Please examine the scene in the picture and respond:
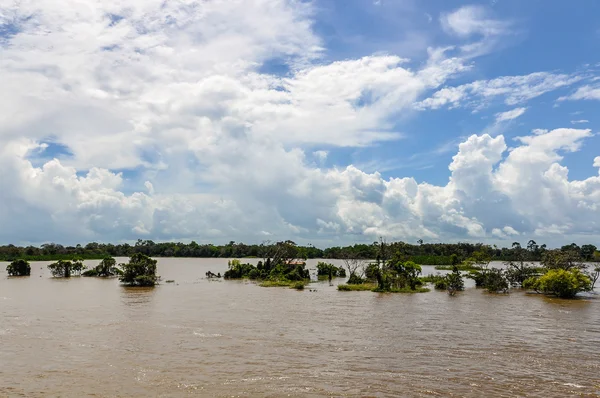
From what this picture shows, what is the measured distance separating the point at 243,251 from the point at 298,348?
15270 centimetres

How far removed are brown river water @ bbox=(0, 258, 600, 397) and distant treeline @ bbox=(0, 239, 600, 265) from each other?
2744 inches

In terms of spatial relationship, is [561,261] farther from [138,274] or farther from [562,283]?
[138,274]

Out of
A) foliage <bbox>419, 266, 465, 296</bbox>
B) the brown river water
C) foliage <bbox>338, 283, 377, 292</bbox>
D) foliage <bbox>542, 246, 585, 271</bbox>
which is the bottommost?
the brown river water

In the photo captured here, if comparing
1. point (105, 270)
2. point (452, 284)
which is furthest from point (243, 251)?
point (452, 284)

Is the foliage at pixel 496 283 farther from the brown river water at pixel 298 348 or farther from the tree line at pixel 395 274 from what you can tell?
the brown river water at pixel 298 348

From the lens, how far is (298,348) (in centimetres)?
2417

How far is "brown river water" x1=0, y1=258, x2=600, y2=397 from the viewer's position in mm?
18156

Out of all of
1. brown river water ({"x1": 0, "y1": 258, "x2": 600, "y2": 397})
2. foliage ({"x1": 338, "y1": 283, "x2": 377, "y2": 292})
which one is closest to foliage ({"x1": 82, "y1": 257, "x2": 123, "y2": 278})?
brown river water ({"x1": 0, "y1": 258, "x2": 600, "y2": 397})

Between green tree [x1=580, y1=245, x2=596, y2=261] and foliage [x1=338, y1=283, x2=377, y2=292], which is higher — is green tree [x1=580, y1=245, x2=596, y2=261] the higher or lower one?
the higher one

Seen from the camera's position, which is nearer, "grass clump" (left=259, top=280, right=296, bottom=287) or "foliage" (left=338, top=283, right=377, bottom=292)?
"foliage" (left=338, top=283, right=377, bottom=292)

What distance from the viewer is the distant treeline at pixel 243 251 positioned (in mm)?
128125

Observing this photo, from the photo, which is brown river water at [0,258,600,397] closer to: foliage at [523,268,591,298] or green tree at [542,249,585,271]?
foliage at [523,268,591,298]

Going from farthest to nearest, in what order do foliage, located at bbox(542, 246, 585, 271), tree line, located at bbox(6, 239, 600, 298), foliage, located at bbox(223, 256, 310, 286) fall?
foliage, located at bbox(223, 256, 310, 286) < foliage, located at bbox(542, 246, 585, 271) < tree line, located at bbox(6, 239, 600, 298)

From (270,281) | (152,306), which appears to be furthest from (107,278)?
(152,306)
